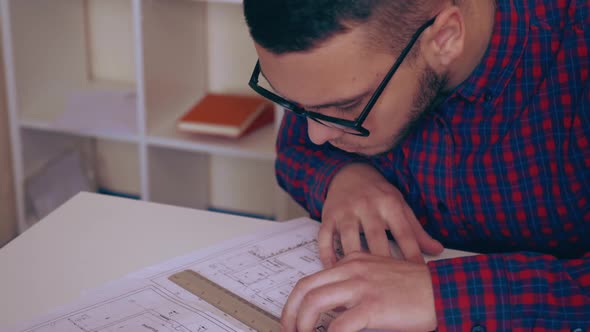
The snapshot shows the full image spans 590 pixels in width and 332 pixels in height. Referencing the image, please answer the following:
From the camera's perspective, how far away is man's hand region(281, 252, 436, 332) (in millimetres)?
759

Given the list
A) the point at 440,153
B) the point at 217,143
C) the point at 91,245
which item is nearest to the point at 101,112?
the point at 217,143

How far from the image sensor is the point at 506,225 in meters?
1.05

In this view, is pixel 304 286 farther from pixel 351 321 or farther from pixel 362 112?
pixel 362 112

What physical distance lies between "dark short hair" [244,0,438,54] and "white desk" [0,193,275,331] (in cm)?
31

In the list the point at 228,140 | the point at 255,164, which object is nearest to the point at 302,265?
the point at 228,140

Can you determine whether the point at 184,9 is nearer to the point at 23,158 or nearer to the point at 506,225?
the point at 23,158

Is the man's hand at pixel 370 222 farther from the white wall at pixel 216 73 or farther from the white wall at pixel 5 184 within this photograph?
the white wall at pixel 5 184

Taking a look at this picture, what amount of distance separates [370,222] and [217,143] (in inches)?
46.4

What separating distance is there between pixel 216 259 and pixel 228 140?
1.20 metres

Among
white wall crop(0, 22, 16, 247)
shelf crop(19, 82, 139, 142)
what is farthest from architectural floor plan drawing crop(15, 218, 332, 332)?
white wall crop(0, 22, 16, 247)

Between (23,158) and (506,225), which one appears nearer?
(506,225)

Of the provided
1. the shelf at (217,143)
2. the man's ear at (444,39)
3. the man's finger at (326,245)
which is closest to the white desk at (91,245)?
the man's finger at (326,245)

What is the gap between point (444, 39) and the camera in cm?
91

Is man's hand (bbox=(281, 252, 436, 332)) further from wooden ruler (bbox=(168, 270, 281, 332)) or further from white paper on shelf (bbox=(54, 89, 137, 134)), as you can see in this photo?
white paper on shelf (bbox=(54, 89, 137, 134))
